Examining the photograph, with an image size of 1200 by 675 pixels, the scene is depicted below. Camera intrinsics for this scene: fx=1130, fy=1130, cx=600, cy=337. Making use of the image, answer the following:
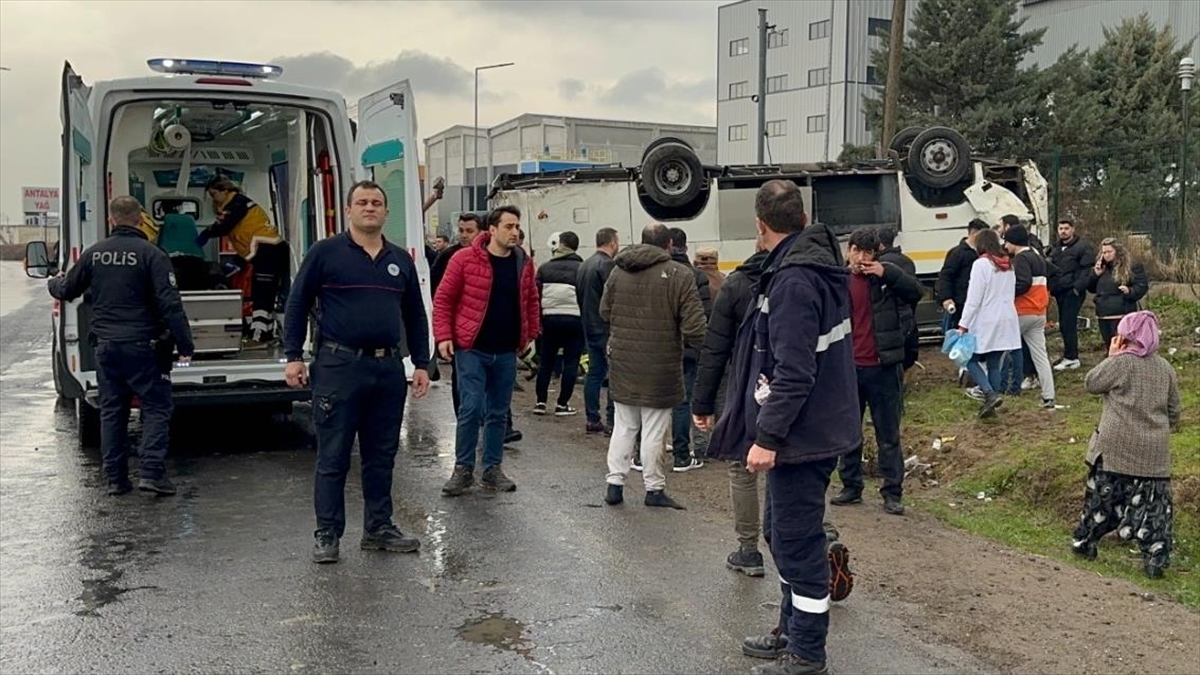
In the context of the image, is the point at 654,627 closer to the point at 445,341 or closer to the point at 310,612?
the point at 310,612

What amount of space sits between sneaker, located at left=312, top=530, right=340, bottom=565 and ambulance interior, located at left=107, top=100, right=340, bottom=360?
368 cm

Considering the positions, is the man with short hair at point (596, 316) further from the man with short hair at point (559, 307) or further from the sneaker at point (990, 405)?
the sneaker at point (990, 405)

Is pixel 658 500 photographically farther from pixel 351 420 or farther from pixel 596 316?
pixel 596 316

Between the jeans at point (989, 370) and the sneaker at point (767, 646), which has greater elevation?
the jeans at point (989, 370)

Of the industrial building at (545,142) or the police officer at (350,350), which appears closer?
the police officer at (350,350)

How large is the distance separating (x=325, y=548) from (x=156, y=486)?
2067 mm

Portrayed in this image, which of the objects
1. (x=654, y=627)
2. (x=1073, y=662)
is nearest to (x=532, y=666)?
(x=654, y=627)

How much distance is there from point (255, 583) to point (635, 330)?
281 centimetres

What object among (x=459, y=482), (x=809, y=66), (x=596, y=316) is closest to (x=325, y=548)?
(x=459, y=482)

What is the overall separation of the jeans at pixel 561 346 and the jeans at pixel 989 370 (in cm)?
354

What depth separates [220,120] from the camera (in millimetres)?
10898

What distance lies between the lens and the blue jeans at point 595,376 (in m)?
9.73

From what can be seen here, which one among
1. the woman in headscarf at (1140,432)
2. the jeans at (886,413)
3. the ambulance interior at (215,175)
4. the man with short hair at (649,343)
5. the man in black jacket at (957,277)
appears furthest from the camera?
the man in black jacket at (957,277)

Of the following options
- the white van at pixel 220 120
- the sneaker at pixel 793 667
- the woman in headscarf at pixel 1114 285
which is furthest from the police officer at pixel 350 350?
the woman in headscarf at pixel 1114 285
